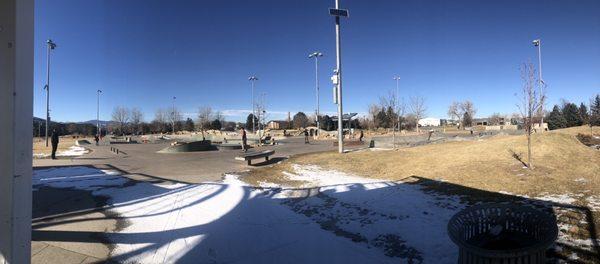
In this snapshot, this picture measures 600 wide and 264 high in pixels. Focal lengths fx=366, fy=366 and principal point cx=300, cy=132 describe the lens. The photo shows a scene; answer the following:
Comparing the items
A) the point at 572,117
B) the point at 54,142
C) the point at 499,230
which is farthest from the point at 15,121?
the point at 572,117

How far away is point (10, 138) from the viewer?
9.07ft

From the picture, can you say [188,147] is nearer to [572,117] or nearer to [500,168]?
[500,168]

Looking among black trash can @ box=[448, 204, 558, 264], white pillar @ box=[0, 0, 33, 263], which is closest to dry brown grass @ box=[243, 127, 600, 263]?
black trash can @ box=[448, 204, 558, 264]

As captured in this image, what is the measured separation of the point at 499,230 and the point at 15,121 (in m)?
4.49

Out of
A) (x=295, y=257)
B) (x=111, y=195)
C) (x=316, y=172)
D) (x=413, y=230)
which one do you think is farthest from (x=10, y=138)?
(x=316, y=172)

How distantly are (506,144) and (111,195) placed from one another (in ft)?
43.2

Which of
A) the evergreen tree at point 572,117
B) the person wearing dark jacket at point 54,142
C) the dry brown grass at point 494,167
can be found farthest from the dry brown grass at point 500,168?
the evergreen tree at point 572,117

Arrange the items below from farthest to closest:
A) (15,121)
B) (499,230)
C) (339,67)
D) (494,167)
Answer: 1. (339,67)
2. (494,167)
3. (499,230)
4. (15,121)

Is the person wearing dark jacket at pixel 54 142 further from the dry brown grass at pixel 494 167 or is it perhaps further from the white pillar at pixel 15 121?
the white pillar at pixel 15 121

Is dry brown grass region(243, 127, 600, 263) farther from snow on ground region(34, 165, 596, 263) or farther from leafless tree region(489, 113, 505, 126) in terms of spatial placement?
leafless tree region(489, 113, 505, 126)

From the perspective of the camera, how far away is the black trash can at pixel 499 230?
342cm

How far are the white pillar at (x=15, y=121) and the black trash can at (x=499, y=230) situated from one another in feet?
12.4

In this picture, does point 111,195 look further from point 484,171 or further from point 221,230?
point 484,171

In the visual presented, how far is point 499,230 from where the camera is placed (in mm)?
3799
